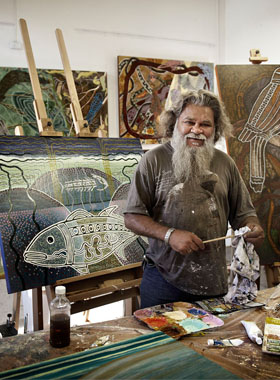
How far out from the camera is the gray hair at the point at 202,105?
212cm

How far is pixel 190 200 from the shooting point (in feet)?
6.62

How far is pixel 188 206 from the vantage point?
6.59 feet

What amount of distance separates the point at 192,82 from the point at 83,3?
4.68 ft

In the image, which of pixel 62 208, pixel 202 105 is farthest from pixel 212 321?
pixel 62 208

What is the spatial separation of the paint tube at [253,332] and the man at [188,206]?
41 centimetres

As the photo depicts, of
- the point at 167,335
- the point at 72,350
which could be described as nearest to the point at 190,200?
the point at 167,335

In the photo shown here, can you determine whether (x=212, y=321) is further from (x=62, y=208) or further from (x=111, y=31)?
(x=111, y=31)

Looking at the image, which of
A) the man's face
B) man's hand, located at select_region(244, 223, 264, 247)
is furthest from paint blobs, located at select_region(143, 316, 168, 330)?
the man's face

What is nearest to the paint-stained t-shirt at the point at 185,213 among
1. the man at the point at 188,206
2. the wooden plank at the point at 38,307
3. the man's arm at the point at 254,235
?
the man at the point at 188,206

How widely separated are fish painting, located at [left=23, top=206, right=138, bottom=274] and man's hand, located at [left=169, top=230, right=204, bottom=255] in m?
0.91

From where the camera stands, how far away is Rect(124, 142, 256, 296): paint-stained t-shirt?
6.48 feet

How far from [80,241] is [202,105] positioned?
115 centimetres

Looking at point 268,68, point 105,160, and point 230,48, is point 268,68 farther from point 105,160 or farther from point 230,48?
point 230,48

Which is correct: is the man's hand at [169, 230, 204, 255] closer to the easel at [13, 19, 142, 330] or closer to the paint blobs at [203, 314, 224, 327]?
the paint blobs at [203, 314, 224, 327]
